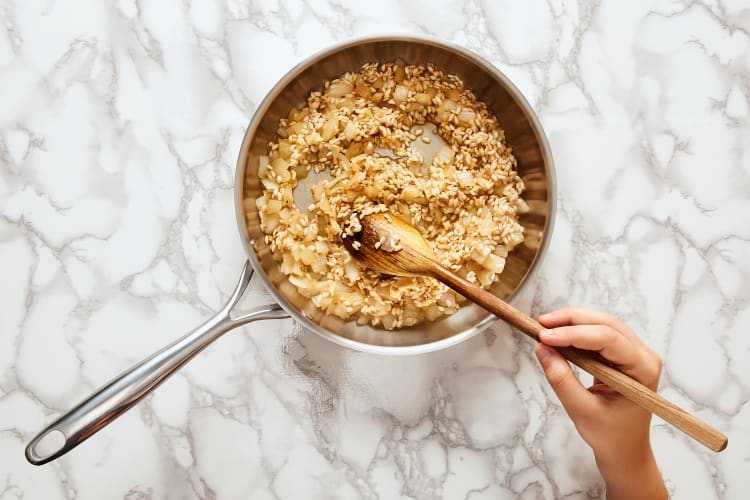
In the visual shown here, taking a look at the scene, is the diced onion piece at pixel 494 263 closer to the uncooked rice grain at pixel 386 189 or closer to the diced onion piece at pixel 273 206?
the uncooked rice grain at pixel 386 189

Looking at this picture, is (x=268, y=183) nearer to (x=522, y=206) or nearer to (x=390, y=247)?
(x=390, y=247)

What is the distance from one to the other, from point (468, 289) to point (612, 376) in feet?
0.80

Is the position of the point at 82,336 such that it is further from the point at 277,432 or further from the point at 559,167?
the point at 559,167

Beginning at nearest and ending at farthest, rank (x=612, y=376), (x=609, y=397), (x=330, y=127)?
(x=612, y=376), (x=609, y=397), (x=330, y=127)

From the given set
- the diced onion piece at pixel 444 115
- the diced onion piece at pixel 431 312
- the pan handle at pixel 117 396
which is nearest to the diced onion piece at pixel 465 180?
the diced onion piece at pixel 444 115

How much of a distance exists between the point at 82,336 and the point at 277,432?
1.34ft

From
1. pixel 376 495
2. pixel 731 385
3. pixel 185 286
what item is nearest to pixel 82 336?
pixel 185 286

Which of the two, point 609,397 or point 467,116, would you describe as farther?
point 467,116

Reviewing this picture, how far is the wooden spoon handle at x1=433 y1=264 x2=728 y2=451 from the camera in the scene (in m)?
0.88

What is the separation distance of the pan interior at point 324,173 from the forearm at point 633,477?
1.09 feet

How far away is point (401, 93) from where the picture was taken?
1.18 m

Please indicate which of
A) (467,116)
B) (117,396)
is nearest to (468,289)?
(467,116)

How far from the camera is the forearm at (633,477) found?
43.6 inches

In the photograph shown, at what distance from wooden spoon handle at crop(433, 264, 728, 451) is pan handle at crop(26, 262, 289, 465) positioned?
37 centimetres
